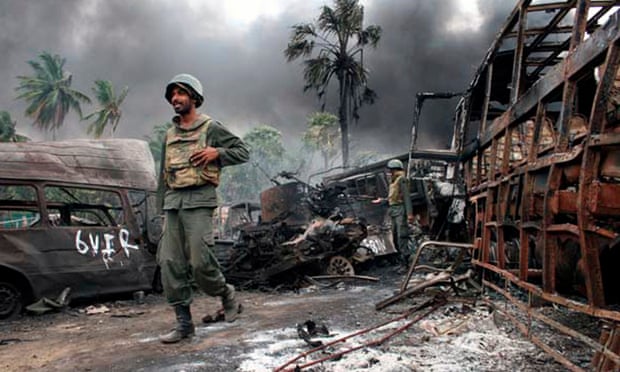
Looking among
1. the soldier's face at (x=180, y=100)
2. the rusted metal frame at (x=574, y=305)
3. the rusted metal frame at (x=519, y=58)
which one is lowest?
the rusted metal frame at (x=574, y=305)

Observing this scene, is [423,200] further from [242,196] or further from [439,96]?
[242,196]

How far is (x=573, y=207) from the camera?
6.77ft

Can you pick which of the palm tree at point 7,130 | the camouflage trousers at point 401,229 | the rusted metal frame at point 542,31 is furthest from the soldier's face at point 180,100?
the palm tree at point 7,130

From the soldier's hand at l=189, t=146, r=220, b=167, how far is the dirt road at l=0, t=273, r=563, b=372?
1.19m

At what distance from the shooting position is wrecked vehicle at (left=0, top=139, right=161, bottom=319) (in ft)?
14.8

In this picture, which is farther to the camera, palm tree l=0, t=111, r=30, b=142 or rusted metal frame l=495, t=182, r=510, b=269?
palm tree l=0, t=111, r=30, b=142

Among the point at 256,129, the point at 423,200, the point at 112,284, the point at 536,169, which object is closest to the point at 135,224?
the point at 112,284

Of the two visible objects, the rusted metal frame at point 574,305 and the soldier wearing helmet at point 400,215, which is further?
the soldier wearing helmet at point 400,215

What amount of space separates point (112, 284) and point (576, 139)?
483cm

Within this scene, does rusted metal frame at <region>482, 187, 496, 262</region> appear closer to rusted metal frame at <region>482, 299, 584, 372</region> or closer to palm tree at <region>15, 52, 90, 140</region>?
rusted metal frame at <region>482, 299, 584, 372</region>

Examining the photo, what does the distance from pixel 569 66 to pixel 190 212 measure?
238 centimetres

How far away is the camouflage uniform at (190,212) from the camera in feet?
10.0

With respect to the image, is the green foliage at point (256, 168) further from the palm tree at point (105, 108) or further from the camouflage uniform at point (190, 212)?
the camouflage uniform at point (190, 212)

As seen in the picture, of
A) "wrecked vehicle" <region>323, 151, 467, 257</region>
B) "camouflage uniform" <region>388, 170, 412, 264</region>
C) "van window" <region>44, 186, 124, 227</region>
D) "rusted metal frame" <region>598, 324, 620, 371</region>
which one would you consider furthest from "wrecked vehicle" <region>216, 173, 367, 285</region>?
"rusted metal frame" <region>598, 324, 620, 371</region>
